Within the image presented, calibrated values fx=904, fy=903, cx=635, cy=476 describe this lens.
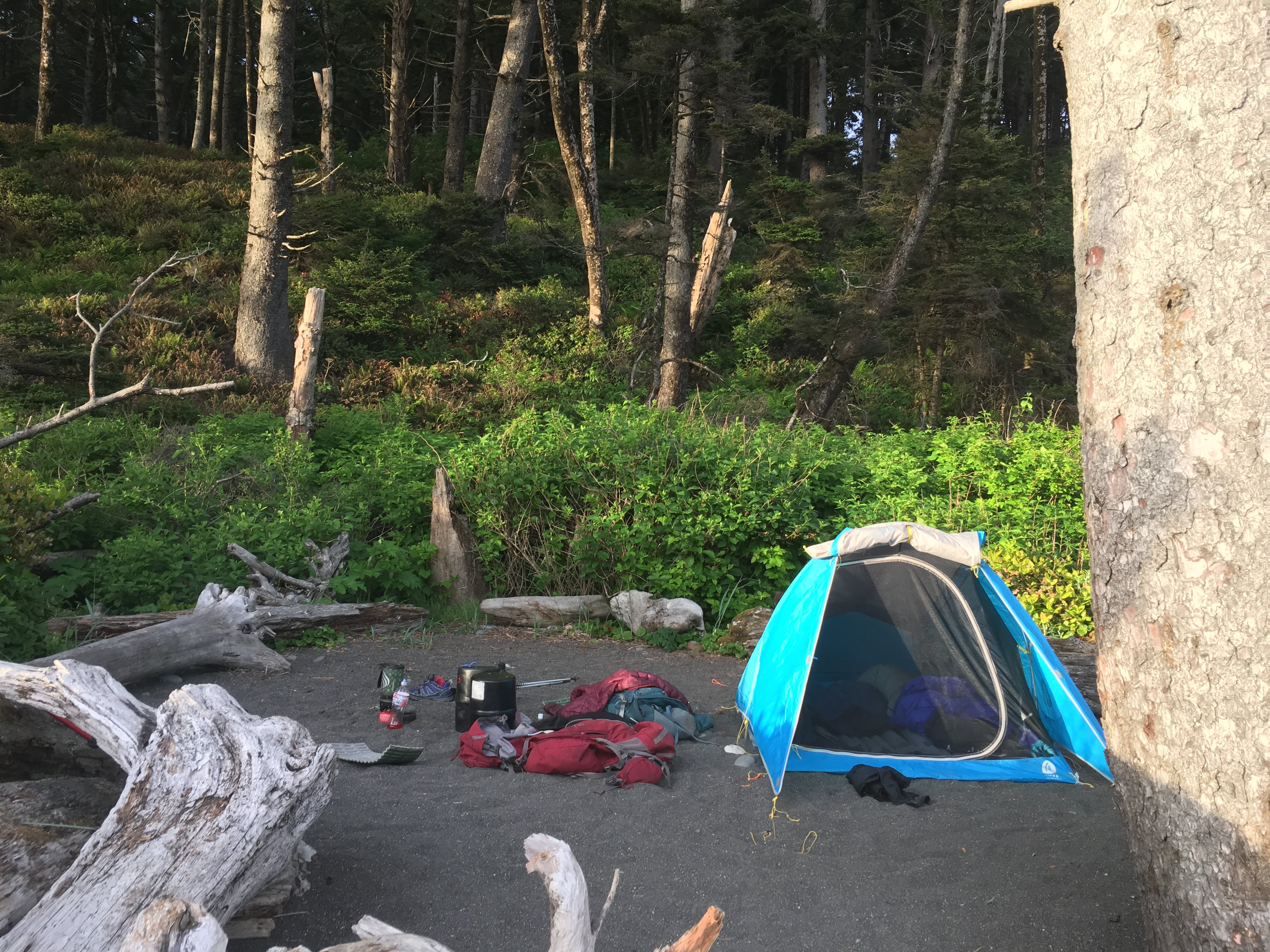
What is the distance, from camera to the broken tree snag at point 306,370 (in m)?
9.84

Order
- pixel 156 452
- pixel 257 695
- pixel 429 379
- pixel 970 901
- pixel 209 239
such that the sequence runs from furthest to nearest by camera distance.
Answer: pixel 209 239, pixel 429 379, pixel 156 452, pixel 257 695, pixel 970 901

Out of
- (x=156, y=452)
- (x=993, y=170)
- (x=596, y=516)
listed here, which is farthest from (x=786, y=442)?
(x=993, y=170)

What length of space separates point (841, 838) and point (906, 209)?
461 inches

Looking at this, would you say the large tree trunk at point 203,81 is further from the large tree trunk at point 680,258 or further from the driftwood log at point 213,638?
the driftwood log at point 213,638

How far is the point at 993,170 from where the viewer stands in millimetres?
13828

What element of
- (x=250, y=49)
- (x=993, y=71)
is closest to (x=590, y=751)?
(x=993, y=71)

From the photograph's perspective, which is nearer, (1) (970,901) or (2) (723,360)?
(1) (970,901)

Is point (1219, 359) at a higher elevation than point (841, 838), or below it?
higher

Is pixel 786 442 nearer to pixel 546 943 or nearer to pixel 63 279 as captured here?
pixel 546 943

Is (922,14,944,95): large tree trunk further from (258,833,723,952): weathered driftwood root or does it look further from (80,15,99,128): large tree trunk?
(80,15,99,128): large tree trunk

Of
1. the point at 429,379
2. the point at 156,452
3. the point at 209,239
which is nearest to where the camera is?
the point at 156,452

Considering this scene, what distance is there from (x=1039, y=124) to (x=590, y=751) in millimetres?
16197

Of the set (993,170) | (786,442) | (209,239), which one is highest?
(993,170)

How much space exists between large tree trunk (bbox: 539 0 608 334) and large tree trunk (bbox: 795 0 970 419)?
3890 mm
